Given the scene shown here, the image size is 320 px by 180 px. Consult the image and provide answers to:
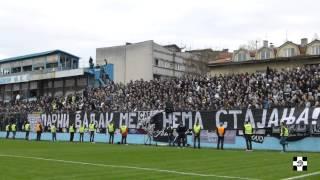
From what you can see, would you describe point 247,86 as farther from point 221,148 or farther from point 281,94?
point 221,148

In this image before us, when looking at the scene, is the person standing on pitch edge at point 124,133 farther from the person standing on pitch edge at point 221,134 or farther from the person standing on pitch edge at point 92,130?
the person standing on pitch edge at point 221,134

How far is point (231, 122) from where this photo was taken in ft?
119

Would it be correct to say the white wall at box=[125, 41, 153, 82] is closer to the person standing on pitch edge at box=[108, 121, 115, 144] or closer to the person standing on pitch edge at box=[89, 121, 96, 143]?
the person standing on pitch edge at box=[89, 121, 96, 143]

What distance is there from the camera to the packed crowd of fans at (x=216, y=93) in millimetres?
35906

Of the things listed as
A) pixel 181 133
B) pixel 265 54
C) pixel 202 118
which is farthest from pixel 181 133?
Answer: pixel 265 54

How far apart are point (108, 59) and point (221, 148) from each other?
50.1 metres

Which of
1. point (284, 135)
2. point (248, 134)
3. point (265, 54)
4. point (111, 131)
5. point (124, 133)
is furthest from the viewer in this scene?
point (265, 54)

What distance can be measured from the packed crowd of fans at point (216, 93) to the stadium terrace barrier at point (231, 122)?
675mm

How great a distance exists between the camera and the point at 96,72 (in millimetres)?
73750

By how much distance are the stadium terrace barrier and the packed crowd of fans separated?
0.68 m

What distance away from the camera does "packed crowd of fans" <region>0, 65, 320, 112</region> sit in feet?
118

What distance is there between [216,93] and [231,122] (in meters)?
5.63

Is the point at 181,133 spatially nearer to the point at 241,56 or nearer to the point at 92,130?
the point at 92,130

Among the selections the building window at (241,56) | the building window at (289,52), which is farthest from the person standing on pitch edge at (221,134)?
the building window at (241,56)
